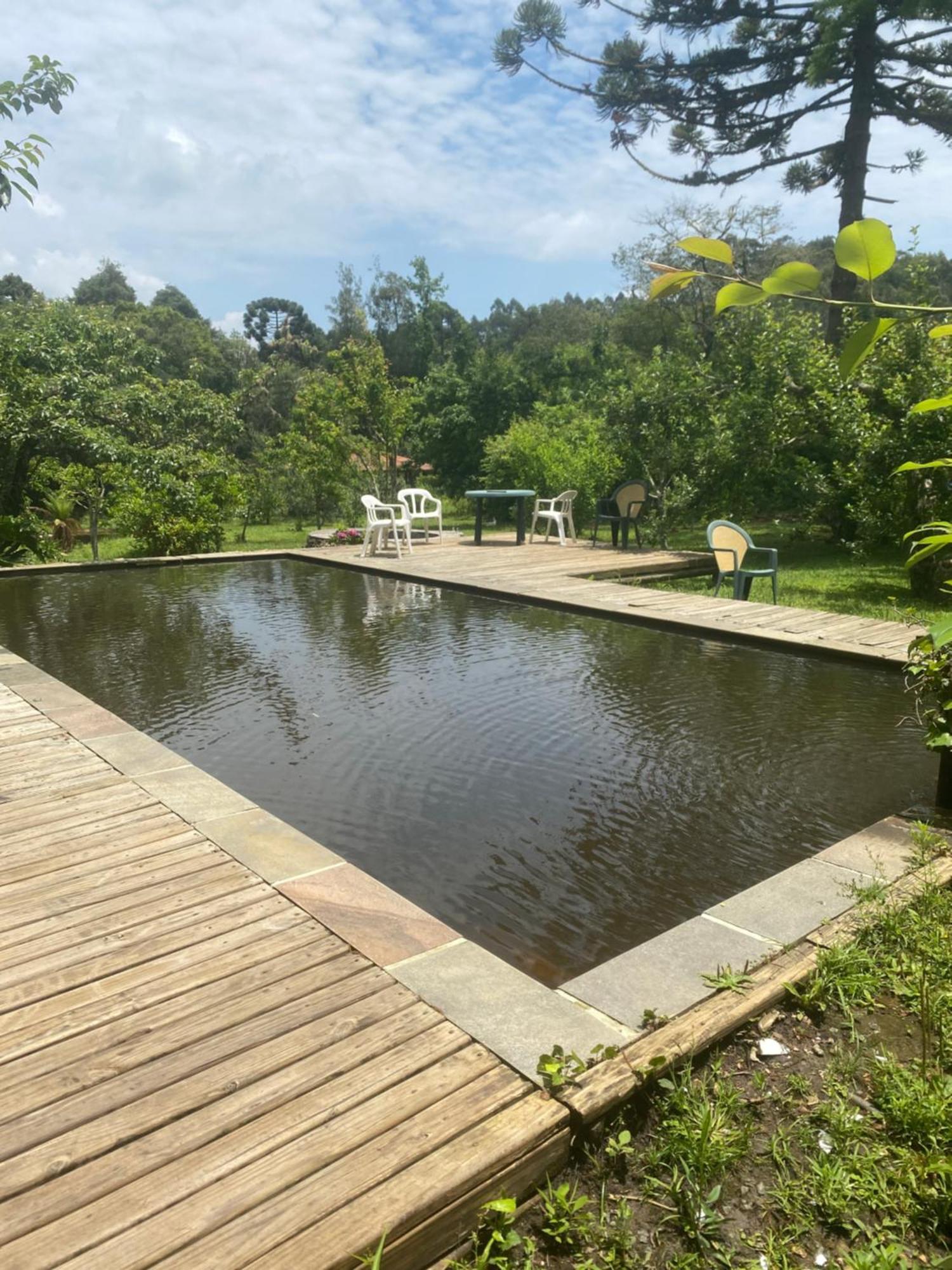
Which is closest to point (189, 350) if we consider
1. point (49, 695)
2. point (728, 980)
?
point (49, 695)

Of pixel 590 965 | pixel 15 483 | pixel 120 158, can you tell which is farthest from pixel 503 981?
pixel 15 483

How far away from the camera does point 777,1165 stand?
149 centimetres

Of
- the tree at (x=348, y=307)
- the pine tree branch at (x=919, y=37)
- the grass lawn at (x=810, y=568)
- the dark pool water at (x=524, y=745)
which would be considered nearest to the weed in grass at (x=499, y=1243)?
the dark pool water at (x=524, y=745)

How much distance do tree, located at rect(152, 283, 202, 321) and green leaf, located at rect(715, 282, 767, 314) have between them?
53173 millimetres

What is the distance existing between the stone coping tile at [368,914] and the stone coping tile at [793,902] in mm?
757

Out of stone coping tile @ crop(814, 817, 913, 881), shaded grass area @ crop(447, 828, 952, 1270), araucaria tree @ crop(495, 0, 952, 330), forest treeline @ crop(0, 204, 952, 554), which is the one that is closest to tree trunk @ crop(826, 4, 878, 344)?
araucaria tree @ crop(495, 0, 952, 330)

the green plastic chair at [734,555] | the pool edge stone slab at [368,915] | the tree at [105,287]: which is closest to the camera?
the pool edge stone slab at [368,915]

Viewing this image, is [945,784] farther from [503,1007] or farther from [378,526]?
[378,526]

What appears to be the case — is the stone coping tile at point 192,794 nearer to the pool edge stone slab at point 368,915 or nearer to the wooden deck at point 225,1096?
the wooden deck at point 225,1096

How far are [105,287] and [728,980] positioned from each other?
47.1 m

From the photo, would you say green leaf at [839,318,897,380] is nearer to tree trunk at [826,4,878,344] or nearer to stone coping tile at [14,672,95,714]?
stone coping tile at [14,672,95,714]

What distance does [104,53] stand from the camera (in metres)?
Answer: 5.06

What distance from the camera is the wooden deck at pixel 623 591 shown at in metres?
5.82

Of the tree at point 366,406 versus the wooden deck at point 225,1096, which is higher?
the tree at point 366,406
